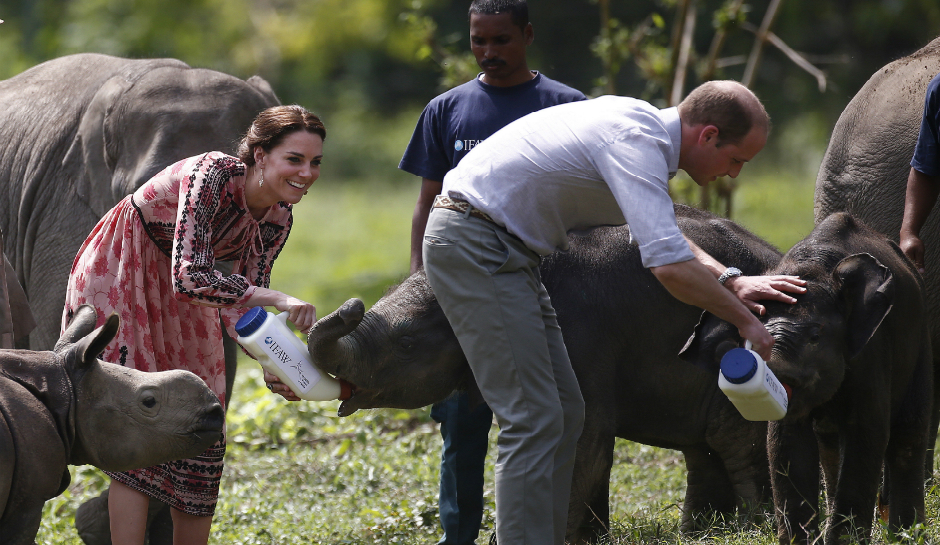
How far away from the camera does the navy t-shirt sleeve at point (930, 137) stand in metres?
4.84

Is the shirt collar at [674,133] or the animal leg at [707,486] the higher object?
the shirt collar at [674,133]

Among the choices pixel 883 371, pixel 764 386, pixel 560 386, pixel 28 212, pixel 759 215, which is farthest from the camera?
pixel 759 215

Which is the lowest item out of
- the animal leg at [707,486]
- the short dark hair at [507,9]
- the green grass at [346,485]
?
the green grass at [346,485]

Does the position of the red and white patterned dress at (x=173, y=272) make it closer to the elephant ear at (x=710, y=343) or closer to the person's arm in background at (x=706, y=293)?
the person's arm in background at (x=706, y=293)

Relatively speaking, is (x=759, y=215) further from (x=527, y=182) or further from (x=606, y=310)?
(x=527, y=182)

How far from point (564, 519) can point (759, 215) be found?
1121cm

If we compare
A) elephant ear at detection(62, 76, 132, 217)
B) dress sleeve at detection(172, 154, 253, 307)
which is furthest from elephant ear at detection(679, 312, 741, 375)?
elephant ear at detection(62, 76, 132, 217)

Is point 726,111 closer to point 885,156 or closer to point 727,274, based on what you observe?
point 727,274

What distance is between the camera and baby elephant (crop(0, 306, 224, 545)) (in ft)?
10.7

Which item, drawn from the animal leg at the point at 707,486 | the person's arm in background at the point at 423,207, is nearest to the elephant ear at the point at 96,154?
the person's arm in background at the point at 423,207

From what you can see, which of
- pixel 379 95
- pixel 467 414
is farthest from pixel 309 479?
pixel 379 95

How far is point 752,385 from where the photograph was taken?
3.83 m

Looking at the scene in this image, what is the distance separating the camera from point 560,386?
13.6ft

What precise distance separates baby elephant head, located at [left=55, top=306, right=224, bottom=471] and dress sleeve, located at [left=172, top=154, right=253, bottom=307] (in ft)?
1.60
